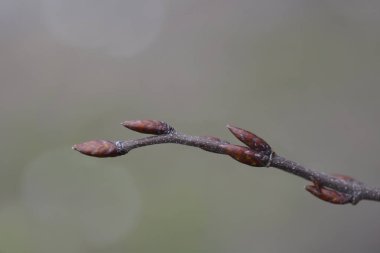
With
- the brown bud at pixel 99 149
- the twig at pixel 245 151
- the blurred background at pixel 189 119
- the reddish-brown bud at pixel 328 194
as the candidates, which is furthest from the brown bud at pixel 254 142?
the blurred background at pixel 189 119

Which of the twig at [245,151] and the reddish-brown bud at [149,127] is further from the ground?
the reddish-brown bud at [149,127]

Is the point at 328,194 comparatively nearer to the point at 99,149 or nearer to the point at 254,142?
the point at 254,142

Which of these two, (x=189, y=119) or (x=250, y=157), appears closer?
(x=250, y=157)

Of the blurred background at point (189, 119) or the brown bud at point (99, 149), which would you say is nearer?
the brown bud at point (99, 149)

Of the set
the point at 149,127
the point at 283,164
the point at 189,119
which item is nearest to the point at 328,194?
the point at 283,164

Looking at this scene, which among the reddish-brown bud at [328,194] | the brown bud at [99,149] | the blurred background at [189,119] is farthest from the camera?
the blurred background at [189,119]

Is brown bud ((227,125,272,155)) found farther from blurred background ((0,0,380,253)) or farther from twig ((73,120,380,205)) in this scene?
blurred background ((0,0,380,253))

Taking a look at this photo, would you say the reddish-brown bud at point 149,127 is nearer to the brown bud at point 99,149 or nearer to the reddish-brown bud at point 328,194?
the brown bud at point 99,149

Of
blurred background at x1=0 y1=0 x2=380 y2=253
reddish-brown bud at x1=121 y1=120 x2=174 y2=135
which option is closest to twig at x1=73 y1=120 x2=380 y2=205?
reddish-brown bud at x1=121 y1=120 x2=174 y2=135
